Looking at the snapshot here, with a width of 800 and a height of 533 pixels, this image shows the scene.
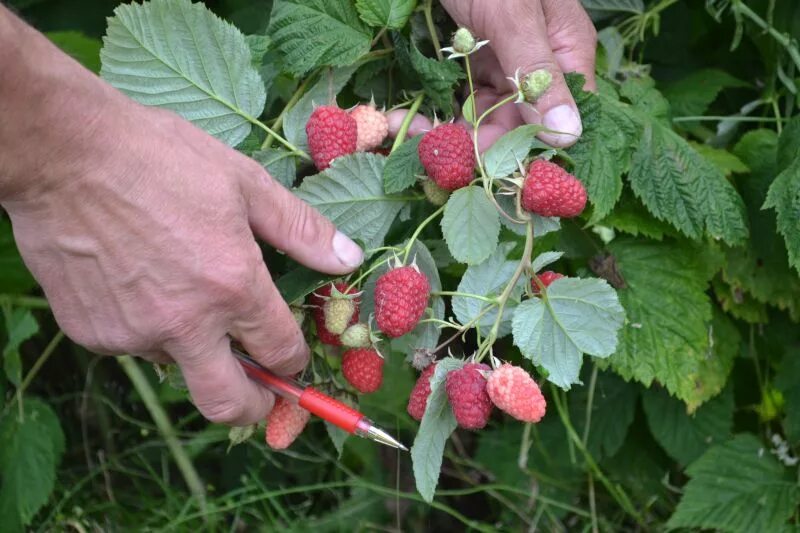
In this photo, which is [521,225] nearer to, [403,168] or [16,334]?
[403,168]

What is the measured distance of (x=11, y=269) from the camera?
5.55ft

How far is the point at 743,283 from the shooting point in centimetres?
138

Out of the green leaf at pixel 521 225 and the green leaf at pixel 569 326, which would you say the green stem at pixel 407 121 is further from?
the green leaf at pixel 569 326

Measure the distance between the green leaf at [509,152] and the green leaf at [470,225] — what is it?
0.03 metres

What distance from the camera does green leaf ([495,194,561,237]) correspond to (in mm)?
908

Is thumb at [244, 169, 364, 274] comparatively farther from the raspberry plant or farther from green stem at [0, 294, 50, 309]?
green stem at [0, 294, 50, 309]

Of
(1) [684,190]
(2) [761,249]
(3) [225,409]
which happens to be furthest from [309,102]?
(2) [761,249]

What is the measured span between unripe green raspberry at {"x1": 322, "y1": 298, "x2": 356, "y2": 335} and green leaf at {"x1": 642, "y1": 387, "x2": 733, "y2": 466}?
917 mm

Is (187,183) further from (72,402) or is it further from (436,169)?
(72,402)

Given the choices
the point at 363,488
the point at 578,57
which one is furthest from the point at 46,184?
the point at 363,488

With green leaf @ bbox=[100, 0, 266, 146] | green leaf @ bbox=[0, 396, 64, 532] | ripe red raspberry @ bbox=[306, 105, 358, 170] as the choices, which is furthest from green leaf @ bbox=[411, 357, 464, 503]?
green leaf @ bbox=[0, 396, 64, 532]

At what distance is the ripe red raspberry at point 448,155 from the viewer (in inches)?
34.2

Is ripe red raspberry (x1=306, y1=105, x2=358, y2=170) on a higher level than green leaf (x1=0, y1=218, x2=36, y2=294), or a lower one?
higher

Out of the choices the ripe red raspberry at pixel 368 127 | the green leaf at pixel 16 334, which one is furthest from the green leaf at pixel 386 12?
the green leaf at pixel 16 334
